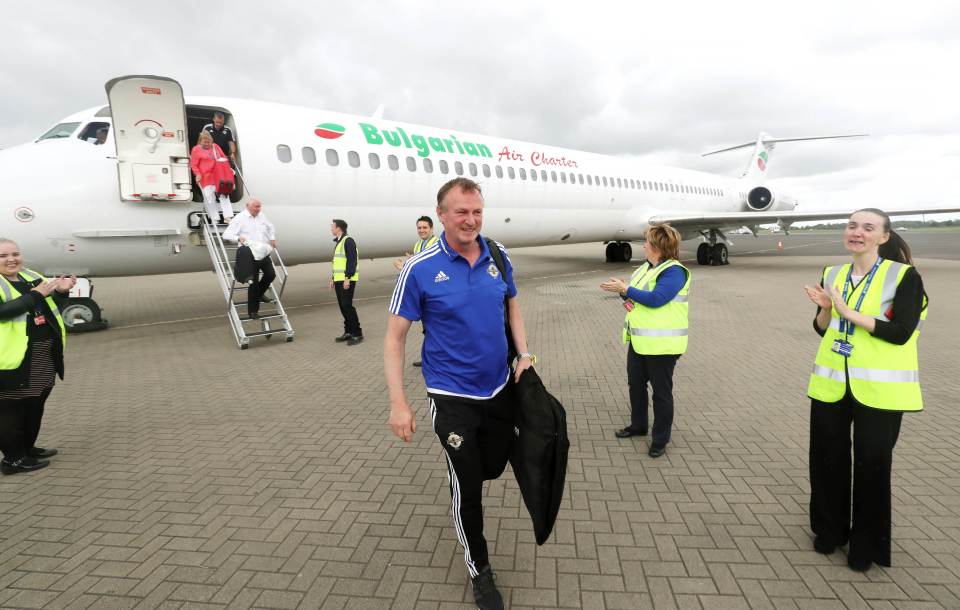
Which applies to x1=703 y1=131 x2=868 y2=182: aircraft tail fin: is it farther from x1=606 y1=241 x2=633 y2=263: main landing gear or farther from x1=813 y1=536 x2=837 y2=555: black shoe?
x1=813 y1=536 x2=837 y2=555: black shoe

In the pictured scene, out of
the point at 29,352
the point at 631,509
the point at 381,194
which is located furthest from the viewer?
the point at 381,194

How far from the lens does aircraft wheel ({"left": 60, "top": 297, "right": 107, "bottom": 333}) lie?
8625 millimetres

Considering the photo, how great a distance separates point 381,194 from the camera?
10.3 meters

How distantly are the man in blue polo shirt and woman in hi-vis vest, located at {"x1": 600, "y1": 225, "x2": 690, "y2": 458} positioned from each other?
5.31 ft

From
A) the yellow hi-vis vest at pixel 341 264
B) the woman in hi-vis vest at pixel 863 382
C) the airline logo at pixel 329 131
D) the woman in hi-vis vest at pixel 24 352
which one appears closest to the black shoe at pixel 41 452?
the woman in hi-vis vest at pixel 24 352

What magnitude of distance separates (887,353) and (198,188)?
9.63 m

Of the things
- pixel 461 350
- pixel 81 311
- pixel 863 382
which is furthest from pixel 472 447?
pixel 81 311

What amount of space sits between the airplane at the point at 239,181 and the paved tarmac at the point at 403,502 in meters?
2.53

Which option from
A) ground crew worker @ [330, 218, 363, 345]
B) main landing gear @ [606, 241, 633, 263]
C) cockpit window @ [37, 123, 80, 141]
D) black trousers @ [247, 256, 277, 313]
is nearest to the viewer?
ground crew worker @ [330, 218, 363, 345]

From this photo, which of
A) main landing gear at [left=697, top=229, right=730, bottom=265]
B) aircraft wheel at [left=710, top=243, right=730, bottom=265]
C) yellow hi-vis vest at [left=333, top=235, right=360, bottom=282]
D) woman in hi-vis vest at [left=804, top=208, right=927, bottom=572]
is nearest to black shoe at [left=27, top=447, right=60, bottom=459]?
yellow hi-vis vest at [left=333, top=235, right=360, bottom=282]

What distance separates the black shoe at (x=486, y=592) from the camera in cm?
230

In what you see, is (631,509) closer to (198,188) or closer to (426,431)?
(426,431)

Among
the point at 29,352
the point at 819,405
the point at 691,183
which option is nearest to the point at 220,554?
the point at 29,352

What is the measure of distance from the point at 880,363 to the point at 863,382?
4.7 inches
